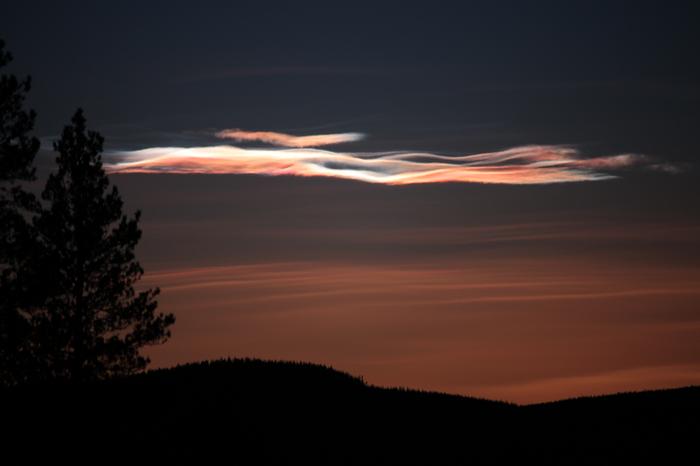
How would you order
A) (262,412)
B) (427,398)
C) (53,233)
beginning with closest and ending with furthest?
(262,412)
(427,398)
(53,233)

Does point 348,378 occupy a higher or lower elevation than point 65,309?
lower

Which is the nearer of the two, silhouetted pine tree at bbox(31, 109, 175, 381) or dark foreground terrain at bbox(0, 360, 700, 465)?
dark foreground terrain at bbox(0, 360, 700, 465)

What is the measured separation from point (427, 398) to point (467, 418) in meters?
2.01

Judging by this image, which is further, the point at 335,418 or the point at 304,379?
the point at 304,379

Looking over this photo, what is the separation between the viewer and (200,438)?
18141 mm

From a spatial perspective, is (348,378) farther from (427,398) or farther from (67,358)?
(67,358)

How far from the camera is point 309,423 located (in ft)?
63.3

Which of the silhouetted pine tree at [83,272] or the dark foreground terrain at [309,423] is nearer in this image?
the dark foreground terrain at [309,423]

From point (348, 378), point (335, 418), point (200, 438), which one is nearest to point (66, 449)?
point (200, 438)

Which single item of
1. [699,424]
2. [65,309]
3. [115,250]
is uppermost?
[115,250]

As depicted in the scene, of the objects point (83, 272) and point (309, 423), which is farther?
point (83, 272)

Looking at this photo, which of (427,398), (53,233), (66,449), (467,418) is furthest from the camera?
(53,233)

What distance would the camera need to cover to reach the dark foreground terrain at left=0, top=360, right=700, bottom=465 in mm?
17594

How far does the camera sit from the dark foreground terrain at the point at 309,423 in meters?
17.6
